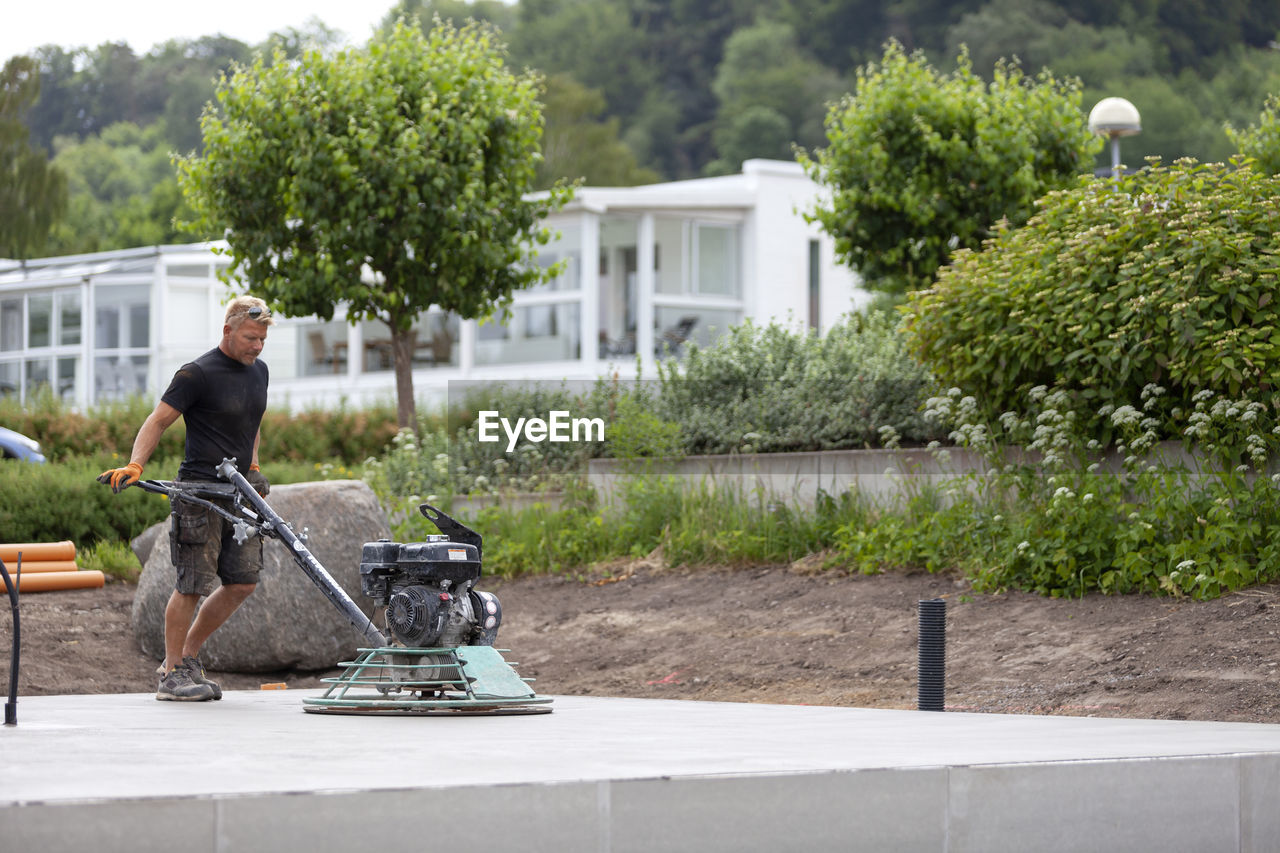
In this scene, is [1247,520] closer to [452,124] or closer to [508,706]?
[508,706]

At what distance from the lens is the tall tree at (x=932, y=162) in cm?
1606

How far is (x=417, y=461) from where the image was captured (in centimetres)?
1534

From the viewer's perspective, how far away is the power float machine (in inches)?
250

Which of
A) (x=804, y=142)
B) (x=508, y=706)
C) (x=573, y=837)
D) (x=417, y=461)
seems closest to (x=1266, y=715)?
(x=508, y=706)

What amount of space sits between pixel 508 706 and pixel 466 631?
1.16ft

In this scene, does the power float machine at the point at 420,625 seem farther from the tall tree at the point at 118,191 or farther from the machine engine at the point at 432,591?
the tall tree at the point at 118,191

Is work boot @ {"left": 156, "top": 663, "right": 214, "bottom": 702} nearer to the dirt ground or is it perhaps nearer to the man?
the man

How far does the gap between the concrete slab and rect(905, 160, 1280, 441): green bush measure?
13.8ft

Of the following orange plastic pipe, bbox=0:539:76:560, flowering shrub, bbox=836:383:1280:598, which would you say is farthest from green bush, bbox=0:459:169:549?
flowering shrub, bbox=836:383:1280:598

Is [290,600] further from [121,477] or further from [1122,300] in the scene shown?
[1122,300]

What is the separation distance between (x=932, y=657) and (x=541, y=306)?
2362cm

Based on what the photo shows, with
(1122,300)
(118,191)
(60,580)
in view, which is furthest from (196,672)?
(118,191)

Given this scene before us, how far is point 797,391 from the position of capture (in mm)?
12797

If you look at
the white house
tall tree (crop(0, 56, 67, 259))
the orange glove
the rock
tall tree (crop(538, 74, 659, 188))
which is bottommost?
the rock
